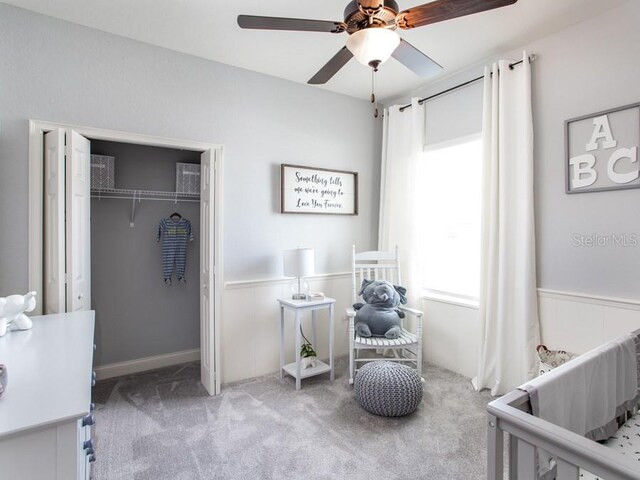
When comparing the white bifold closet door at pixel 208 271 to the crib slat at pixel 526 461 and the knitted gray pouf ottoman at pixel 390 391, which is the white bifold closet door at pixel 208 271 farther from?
the crib slat at pixel 526 461

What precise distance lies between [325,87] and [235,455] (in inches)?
123

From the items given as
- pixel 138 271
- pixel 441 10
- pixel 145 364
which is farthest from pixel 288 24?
pixel 145 364

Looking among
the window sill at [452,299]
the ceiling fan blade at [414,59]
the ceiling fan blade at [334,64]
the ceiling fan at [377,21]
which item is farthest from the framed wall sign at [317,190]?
the ceiling fan at [377,21]

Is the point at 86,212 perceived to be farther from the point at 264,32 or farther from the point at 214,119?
the point at 264,32

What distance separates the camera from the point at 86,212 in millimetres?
2543

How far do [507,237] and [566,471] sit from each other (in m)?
2.03

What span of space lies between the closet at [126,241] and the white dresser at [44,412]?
964 mm

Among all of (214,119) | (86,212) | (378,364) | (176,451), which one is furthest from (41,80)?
(378,364)

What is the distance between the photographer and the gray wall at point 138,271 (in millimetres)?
3164

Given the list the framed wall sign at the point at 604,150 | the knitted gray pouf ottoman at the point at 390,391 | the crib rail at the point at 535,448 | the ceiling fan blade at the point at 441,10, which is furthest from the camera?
the knitted gray pouf ottoman at the point at 390,391

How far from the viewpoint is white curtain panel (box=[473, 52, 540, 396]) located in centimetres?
255

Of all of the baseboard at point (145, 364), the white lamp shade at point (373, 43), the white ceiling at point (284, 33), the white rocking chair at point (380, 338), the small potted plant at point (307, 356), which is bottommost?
the baseboard at point (145, 364)

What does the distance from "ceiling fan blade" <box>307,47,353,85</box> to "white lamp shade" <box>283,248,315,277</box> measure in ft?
4.56

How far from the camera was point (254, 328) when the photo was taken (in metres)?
3.14
